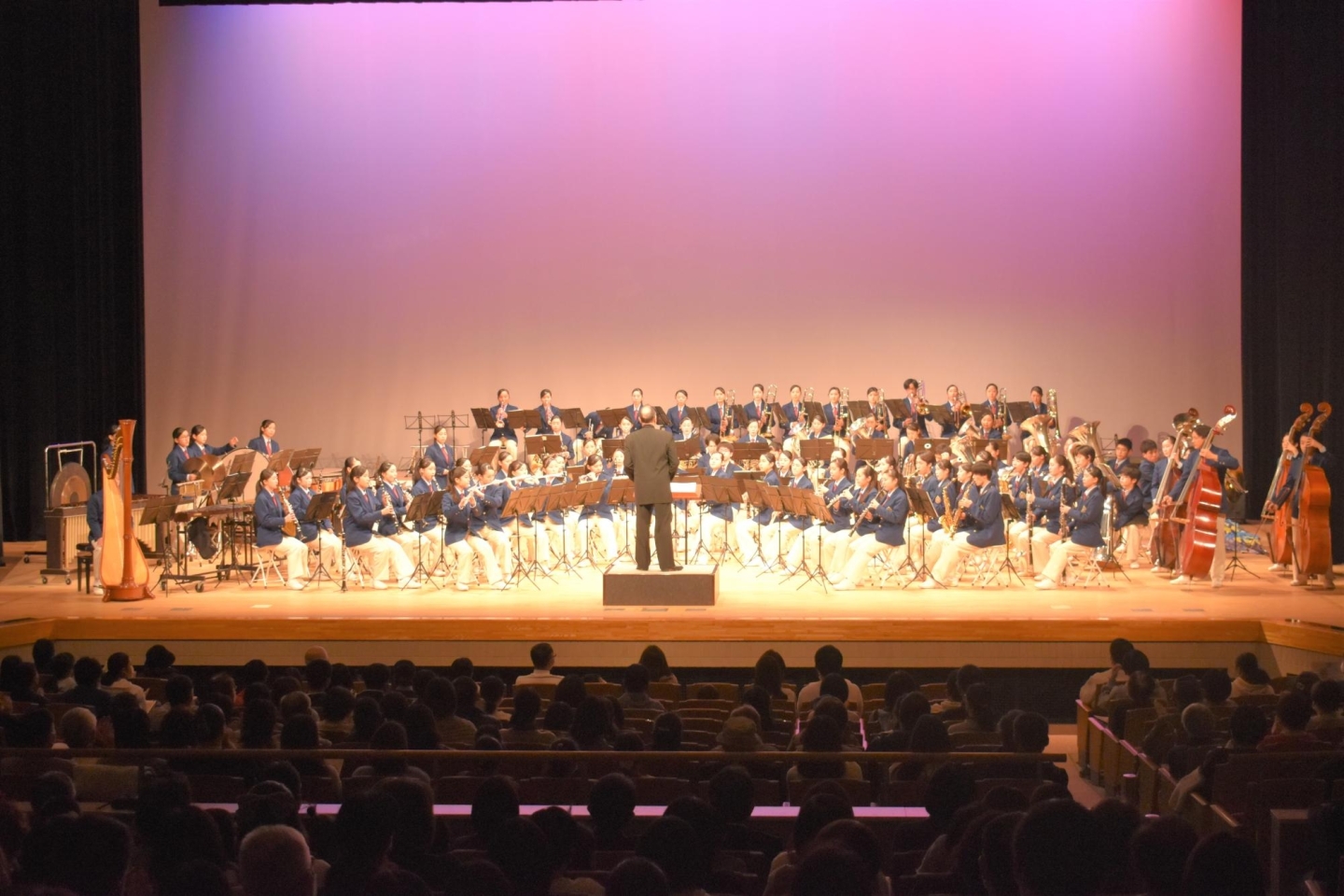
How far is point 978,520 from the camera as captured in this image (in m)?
11.5

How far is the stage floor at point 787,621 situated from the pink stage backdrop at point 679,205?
656 cm

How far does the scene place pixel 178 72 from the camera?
58.1 feet

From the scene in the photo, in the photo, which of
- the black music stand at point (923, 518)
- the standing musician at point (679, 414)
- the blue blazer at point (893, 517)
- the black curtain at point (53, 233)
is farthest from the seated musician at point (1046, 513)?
the black curtain at point (53, 233)

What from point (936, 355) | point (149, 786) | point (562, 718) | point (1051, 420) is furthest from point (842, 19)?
point (149, 786)

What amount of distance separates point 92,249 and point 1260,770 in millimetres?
15061

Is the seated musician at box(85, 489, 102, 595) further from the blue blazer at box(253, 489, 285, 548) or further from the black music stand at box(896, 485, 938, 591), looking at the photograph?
the black music stand at box(896, 485, 938, 591)

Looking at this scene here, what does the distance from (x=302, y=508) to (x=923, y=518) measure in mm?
5510

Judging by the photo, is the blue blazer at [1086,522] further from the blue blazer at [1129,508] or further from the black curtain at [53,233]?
the black curtain at [53,233]

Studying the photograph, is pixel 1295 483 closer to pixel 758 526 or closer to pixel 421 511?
pixel 758 526

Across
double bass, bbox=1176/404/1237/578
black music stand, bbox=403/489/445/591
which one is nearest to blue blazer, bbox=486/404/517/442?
black music stand, bbox=403/489/445/591

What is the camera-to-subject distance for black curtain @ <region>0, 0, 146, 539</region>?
1559 centimetres

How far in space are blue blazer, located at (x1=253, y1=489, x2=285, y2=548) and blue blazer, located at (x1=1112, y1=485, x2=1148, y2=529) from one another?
7428 mm

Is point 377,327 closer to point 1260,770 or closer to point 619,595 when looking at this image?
point 619,595

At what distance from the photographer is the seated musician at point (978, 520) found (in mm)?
11391
